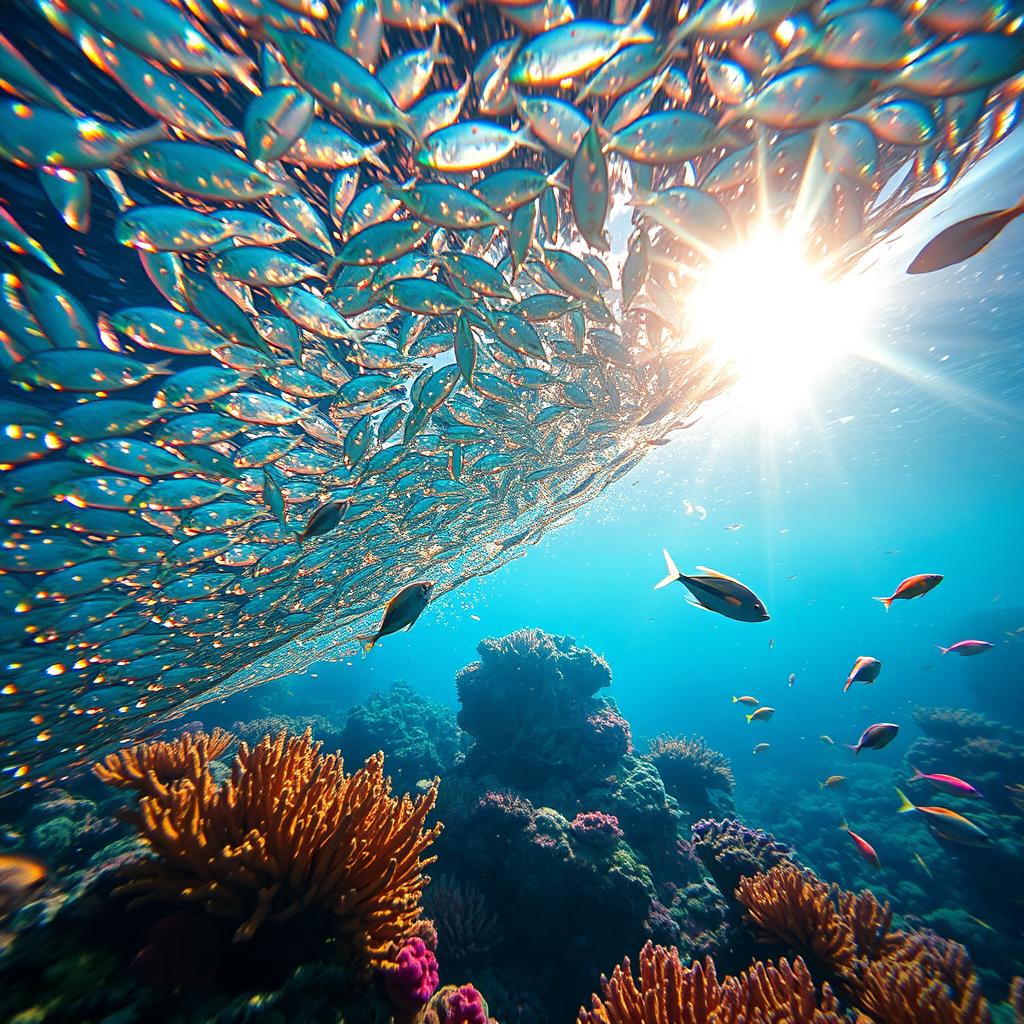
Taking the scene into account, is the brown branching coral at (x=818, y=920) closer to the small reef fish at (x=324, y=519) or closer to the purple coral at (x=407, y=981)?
the purple coral at (x=407, y=981)

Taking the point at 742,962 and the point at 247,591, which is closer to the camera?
the point at 742,962

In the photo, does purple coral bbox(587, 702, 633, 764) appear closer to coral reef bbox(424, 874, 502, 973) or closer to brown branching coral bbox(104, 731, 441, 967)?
coral reef bbox(424, 874, 502, 973)

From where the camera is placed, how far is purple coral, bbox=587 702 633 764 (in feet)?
28.9

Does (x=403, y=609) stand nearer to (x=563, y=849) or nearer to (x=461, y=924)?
(x=461, y=924)

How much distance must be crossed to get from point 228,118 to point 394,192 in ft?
4.42

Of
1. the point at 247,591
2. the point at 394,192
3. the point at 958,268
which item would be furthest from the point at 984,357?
the point at 247,591

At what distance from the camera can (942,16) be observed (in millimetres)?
2094

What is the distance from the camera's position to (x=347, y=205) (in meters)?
2.75

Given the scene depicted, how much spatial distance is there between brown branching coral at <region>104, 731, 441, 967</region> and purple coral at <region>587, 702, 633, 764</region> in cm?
716

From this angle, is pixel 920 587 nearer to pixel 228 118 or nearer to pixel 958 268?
pixel 228 118

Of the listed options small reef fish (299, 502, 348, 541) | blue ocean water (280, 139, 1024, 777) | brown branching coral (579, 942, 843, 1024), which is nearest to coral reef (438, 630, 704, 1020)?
brown branching coral (579, 942, 843, 1024)

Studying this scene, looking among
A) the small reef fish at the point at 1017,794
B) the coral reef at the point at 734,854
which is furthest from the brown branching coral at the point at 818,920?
the small reef fish at the point at 1017,794

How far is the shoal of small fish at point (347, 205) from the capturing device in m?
1.91

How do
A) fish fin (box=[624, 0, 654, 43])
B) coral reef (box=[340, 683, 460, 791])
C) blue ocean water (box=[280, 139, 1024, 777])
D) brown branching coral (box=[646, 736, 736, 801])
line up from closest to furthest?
fish fin (box=[624, 0, 654, 43]) → brown branching coral (box=[646, 736, 736, 801]) → coral reef (box=[340, 683, 460, 791]) → blue ocean water (box=[280, 139, 1024, 777])
